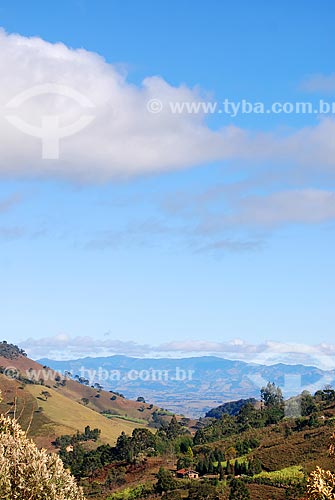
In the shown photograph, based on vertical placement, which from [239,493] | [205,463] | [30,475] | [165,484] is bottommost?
[165,484]

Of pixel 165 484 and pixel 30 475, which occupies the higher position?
pixel 30 475

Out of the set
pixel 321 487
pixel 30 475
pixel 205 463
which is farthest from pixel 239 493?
pixel 321 487

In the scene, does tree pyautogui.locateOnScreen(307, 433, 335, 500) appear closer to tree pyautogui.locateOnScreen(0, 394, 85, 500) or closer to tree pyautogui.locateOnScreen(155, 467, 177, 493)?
tree pyautogui.locateOnScreen(0, 394, 85, 500)

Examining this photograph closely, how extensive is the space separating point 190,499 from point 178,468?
30221mm

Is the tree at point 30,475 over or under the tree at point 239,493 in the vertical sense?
over

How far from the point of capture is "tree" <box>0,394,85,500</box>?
29.6 metres

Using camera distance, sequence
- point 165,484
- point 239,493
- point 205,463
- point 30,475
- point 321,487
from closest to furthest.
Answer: point 321,487, point 30,475, point 239,493, point 165,484, point 205,463

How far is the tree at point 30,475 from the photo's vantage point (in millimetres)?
29625

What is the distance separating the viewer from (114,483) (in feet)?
457

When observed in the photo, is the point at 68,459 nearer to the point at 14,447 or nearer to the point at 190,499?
the point at 190,499

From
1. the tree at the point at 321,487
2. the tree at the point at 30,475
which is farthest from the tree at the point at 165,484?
the tree at the point at 321,487

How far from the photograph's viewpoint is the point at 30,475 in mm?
30266

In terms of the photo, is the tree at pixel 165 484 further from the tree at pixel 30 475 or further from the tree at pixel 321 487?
the tree at pixel 321 487

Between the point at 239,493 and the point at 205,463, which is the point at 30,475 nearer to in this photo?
the point at 239,493
